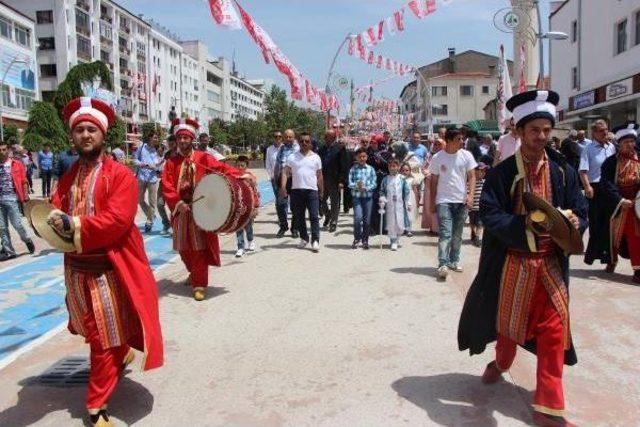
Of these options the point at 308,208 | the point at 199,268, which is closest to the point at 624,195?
the point at 308,208

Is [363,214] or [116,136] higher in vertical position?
[116,136]

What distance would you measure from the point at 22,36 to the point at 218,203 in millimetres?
51420

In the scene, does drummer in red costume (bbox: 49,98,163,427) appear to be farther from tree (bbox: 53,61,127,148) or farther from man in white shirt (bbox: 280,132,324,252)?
tree (bbox: 53,61,127,148)

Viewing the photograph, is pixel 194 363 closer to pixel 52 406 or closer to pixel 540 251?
pixel 52 406

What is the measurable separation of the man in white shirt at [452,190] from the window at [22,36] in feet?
164

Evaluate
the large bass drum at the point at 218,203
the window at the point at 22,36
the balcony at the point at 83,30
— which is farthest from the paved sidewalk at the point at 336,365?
the balcony at the point at 83,30

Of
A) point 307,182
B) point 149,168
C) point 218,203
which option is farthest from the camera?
point 149,168

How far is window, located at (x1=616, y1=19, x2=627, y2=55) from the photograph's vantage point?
26752mm

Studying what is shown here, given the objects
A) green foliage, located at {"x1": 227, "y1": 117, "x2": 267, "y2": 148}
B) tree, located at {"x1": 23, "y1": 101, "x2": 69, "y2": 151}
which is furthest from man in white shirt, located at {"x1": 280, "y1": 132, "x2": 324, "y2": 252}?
green foliage, located at {"x1": 227, "y1": 117, "x2": 267, "y2": 148}

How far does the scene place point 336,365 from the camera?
450 centimetres

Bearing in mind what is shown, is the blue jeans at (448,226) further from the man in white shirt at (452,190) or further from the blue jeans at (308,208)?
the blue jeans at (308,208)

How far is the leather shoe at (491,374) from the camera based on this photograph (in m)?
4.02

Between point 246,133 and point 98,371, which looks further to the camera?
point 246,133

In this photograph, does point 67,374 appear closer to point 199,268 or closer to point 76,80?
point 199,268
